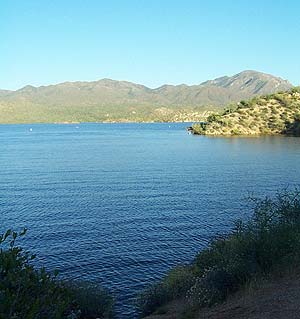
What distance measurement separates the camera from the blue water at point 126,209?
2311cm

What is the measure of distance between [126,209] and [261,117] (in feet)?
376

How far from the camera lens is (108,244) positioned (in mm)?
26266

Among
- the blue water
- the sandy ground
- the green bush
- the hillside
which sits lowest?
the blue water

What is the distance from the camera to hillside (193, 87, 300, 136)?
136 meters

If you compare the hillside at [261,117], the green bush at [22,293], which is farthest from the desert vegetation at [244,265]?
the hillside at [261,117]

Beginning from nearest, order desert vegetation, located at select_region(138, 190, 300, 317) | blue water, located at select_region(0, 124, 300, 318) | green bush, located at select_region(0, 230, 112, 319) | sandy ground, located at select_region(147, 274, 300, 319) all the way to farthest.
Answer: green bush, located at select_region(0, 230, 112, 319), sandy ground, located at select_region(147, 274, 300, 319), desert vegetation, located at select_region(138, 190, 300, 317), blue water, located at select_region(0, 124, 300, 318)

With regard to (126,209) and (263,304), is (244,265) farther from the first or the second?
(126,209)

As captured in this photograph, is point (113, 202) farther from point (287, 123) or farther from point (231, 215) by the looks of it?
point (287, 123)

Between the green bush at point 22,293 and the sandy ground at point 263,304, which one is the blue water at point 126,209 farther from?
the green bush at point 22,293

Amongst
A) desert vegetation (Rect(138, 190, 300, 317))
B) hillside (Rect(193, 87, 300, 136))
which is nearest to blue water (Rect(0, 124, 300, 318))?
desert vegetation (Rect(138, 190, 300, 317))

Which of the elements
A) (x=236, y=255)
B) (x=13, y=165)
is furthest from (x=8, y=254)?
(x=13, y=165)

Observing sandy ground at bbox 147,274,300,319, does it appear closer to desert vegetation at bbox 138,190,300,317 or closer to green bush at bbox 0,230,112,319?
desert vegetation at bbox 138,190,300,317

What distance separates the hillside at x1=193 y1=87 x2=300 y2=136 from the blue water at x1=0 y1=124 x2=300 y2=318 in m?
73.4

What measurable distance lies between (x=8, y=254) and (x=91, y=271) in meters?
14.5
